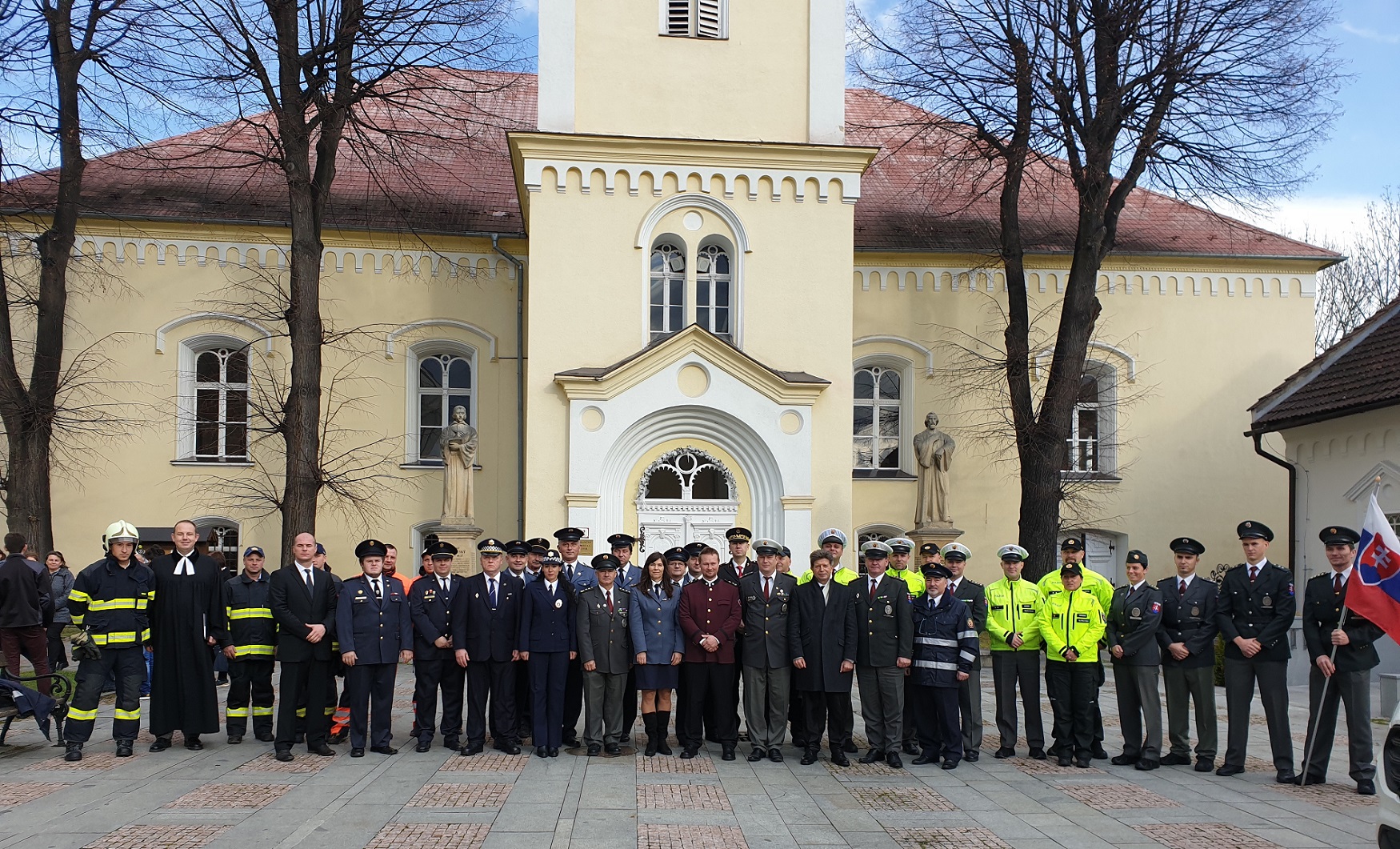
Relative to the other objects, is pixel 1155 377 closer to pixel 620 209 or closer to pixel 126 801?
pixel 620 209

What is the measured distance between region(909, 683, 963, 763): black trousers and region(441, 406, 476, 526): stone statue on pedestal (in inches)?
404

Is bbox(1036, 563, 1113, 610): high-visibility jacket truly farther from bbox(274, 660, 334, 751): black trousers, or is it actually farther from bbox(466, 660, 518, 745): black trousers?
bbox(274, 660, 334, 751): black trousers

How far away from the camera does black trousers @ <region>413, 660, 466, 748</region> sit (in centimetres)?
987

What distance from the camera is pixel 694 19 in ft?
60.4

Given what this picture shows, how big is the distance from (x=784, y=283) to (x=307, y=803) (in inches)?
467

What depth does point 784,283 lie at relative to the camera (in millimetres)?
Answer: 18141

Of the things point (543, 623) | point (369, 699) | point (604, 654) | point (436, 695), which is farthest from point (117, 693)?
point (604, 654)

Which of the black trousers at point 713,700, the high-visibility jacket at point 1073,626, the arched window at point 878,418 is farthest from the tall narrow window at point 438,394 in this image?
the high-visibility jacket at point 1073,626

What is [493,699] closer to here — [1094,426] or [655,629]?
[655,629]

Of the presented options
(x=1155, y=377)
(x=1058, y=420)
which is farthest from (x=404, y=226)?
(x=1155, y=377)

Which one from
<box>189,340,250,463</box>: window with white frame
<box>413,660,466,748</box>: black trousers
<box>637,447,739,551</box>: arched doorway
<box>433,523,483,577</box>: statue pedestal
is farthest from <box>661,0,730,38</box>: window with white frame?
<box>413,660,466,748</box>: black trousers

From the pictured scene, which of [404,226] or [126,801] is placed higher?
[404,226]

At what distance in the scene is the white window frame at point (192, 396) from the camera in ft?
67.6

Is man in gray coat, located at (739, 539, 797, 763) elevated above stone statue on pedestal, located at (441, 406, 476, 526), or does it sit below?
below
